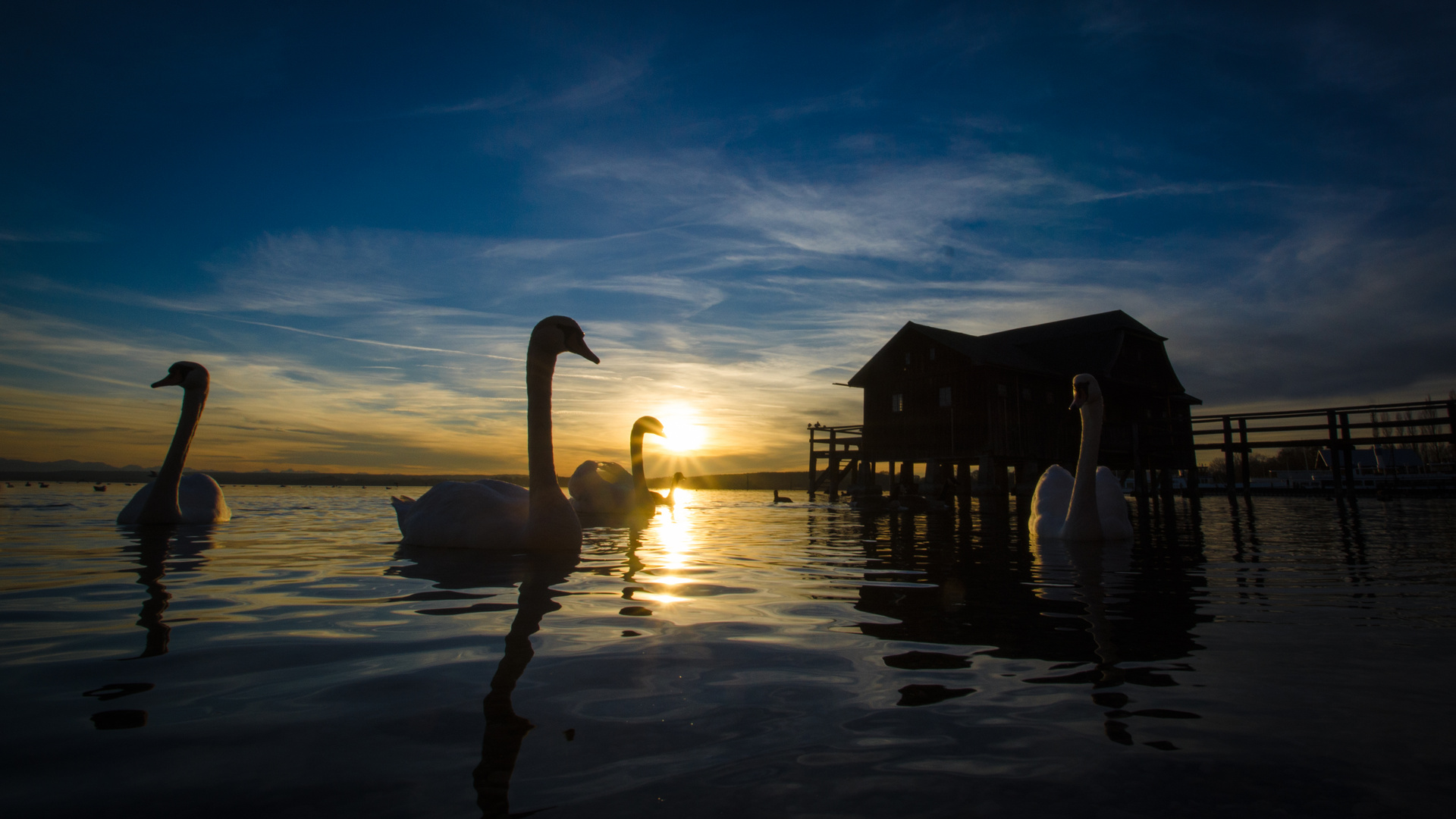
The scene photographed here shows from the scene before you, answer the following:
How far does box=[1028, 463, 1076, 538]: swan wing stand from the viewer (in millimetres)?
8422

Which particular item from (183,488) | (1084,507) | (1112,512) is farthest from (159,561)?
(1112,512)

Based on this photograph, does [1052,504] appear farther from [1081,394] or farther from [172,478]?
[172,478]

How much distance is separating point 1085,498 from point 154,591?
27.2 feet

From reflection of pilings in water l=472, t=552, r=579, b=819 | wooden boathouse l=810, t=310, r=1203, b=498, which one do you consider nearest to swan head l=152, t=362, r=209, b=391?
reflection of pilings in water l=472, t=552, r=579, b=819

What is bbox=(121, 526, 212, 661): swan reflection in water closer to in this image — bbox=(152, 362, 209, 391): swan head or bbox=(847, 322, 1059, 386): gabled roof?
bbox=(152, 362, 209, 391): swan head

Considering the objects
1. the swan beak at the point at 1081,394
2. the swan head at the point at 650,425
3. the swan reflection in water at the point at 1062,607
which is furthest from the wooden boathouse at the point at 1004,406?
the swan reflection in water at the point at 1062,607

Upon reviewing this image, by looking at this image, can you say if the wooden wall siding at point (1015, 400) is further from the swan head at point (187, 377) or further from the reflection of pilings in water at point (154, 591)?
the reflection of pilings in water at point (154, 591)

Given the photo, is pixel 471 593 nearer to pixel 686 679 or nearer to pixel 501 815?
pixel 686 679

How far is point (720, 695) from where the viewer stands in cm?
218

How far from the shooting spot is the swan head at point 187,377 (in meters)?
9.42

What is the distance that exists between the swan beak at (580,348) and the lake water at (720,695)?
2.34 metres

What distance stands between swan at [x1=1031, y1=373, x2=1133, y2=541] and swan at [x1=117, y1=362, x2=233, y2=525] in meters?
10.9

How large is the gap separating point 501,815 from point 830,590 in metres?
3.31

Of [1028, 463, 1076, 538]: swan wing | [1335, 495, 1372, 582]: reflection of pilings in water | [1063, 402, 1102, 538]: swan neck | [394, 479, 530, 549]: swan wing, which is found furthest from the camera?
[1028, 463, 1076, 538]: swan wing
